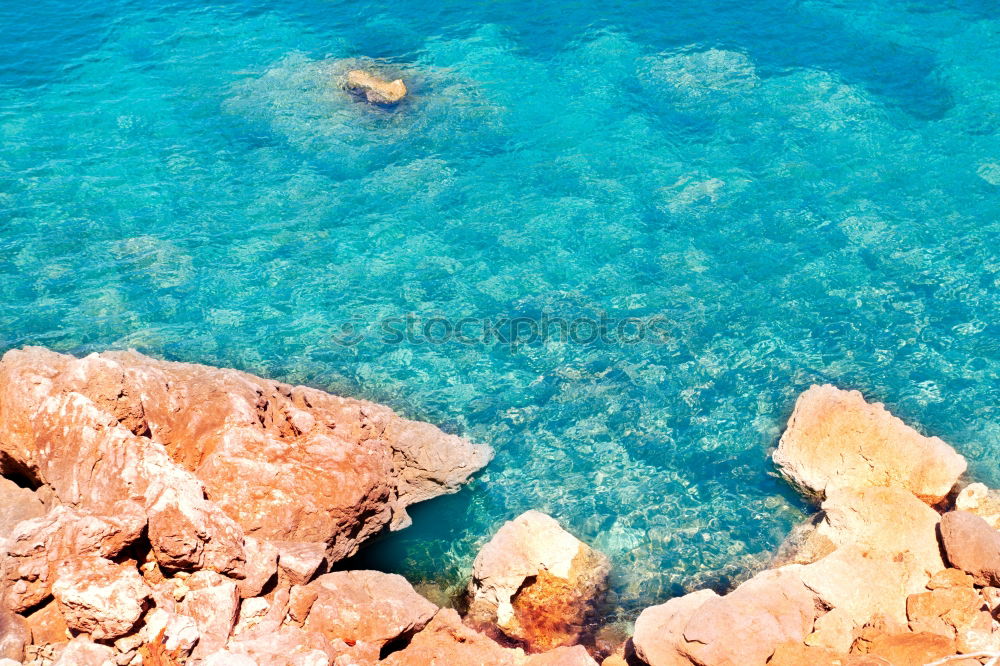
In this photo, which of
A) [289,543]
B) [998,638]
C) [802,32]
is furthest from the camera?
[802,32]

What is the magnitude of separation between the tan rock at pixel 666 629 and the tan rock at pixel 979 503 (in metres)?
4.22

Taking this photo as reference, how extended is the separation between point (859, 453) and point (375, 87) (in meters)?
15.3

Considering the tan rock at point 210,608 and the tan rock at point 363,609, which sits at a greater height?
the tan rock at point 210,608

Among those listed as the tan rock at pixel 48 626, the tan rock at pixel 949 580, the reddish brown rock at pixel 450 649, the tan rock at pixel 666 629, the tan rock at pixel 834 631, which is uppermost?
the tan rock at pixel 48 626

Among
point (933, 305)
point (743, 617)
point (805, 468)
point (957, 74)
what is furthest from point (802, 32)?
point (743, 617)

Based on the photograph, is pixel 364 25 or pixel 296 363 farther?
pixel 364 25

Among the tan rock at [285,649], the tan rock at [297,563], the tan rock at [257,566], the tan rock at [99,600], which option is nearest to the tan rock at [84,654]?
the tan rock at [99,600]

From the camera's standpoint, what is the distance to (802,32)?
24047 millimetres

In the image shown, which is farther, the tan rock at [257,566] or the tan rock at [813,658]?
the tan rock at [257,566]

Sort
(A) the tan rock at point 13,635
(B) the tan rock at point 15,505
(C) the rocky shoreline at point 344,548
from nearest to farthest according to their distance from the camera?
1. (A) the tan rock at point 13,635
2. (C) the rocky shoreline at point 344,548
3. (B) the tan rock at point 15,505

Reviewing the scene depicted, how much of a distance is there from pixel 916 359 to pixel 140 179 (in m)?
16.8

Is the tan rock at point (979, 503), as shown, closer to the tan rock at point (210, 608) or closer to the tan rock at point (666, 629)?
the tan rock at point (666, 629)

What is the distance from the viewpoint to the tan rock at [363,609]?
10148 mm

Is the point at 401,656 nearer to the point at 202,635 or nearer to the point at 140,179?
the point at 202,635
